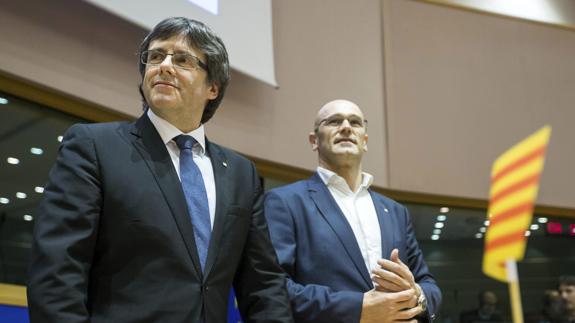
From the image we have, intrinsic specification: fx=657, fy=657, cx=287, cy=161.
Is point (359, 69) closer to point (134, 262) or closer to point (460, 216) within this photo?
point (460, 216)

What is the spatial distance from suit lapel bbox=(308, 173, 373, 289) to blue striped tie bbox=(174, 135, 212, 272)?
2.22ft

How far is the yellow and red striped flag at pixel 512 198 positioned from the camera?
1.71 feet

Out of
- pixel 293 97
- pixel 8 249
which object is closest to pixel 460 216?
pixel 293 97

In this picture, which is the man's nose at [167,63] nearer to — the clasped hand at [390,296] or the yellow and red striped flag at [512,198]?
the clasped hand at [390,296]

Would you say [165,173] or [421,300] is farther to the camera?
[421,300]

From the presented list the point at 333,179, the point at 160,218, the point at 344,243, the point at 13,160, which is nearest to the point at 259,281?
the point at 160,218

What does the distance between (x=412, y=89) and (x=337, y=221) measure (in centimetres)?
280

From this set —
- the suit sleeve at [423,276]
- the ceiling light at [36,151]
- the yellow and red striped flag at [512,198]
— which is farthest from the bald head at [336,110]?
the yellow and red striped flag at [512,198]

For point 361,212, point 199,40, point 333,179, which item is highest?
point 199,40

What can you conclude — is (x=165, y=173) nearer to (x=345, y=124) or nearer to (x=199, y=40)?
(x=199, y=40)

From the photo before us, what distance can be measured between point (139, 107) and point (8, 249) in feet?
3.25

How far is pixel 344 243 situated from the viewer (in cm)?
214

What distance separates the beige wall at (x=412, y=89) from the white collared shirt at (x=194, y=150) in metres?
1.68

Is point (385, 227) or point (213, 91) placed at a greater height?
point (213, 91)
